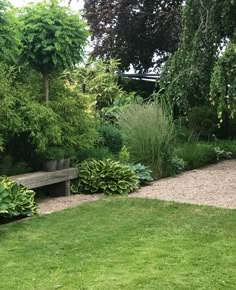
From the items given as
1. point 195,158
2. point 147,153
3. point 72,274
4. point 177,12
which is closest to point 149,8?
point 177,12

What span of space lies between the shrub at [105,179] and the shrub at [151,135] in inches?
43.9

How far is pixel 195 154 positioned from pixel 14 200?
17.7 ft

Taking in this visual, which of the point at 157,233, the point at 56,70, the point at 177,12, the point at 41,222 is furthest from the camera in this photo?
the point at 177,12

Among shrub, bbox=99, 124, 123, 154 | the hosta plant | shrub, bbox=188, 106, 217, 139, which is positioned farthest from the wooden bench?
shrub, bbox=188, 106, 217, 139

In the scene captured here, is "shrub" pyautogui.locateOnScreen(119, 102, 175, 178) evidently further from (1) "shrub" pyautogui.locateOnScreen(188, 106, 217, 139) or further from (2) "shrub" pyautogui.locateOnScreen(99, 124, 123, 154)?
(1) "shrub" pyautogui.locateOnScreen(188, 106, 217, 139)

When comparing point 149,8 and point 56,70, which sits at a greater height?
point 149,8

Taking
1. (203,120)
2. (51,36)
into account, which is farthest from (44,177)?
(203,120)

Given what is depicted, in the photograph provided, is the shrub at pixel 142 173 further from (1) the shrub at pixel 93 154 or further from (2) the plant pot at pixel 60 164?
(2) the plant pot at pixel 60 164

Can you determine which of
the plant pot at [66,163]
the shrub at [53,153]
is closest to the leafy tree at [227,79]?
the shrub at [53,153]

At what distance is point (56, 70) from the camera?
733cm

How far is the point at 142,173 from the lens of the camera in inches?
323

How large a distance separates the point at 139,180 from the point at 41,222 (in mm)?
A: 2821

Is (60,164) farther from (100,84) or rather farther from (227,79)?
(100,84)

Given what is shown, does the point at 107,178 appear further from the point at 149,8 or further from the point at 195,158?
the point at 149,8
